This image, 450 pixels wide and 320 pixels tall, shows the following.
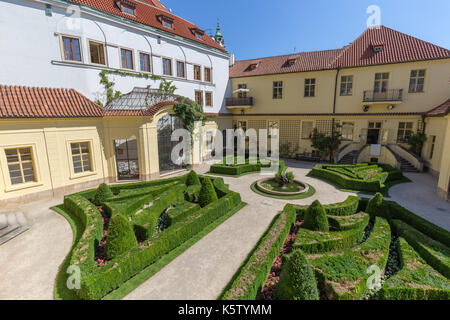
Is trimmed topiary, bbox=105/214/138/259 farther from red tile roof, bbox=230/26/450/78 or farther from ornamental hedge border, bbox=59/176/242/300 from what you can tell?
red tile roof, bbox=230/26/450/78

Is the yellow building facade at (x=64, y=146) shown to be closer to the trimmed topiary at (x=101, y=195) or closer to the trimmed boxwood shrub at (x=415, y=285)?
the trimmed topiary at (x=101, y=195)

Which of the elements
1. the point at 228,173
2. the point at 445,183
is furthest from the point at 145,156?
the point at 445,183

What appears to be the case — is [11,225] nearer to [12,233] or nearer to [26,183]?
[12,233]

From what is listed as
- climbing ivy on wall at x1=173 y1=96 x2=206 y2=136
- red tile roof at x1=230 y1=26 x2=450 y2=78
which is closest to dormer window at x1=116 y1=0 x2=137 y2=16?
climbing ivy on wall at x1=173 y1=96 x2=206 y2=136

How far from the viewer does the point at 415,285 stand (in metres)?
6.82

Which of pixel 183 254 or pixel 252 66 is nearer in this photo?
pixel 183 254

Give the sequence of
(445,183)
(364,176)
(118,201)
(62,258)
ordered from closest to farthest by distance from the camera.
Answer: (62,258) < (118,201) < (445,183) < (364,176)

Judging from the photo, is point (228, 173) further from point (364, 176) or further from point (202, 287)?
point (202, 287)

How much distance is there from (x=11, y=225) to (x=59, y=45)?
12.5 meters

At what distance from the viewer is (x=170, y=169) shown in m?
22.2

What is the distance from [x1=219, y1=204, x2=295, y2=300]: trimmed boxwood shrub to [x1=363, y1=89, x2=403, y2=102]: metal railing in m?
20.5

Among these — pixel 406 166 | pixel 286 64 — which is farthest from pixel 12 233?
pixel 286 64

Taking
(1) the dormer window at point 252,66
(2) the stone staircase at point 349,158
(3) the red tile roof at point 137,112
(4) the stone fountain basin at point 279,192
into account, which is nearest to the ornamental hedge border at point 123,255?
(4) the stone fountain basin at point 279,192
